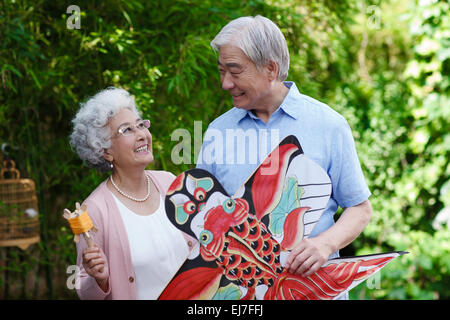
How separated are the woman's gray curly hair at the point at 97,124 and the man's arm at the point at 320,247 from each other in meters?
0.58

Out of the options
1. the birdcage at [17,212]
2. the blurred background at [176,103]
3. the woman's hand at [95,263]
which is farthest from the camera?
the birdcage at [17,212]

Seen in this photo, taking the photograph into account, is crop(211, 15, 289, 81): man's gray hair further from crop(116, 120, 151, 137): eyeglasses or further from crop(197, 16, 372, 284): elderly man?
crop(116, 120, 151, 137): eyeglasses

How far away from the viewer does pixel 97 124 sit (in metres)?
1.50

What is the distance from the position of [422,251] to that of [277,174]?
107 inches

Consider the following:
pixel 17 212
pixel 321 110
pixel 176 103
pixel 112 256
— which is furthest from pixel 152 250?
pixel 17 212

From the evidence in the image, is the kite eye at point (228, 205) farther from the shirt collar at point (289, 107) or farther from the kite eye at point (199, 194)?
the shirt collar at point (289, 107)

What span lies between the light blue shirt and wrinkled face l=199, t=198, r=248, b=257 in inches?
2.7

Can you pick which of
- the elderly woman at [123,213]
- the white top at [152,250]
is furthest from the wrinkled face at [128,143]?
the white top at [152,250]

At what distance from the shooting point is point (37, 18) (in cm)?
268

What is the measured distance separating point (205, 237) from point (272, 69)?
47cm

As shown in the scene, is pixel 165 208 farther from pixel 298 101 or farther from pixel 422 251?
pixel 422 251

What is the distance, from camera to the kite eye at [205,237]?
139 centimetres

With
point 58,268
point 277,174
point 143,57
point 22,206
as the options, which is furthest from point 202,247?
point 58,268

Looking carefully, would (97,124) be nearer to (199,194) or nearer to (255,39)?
(199,194)
